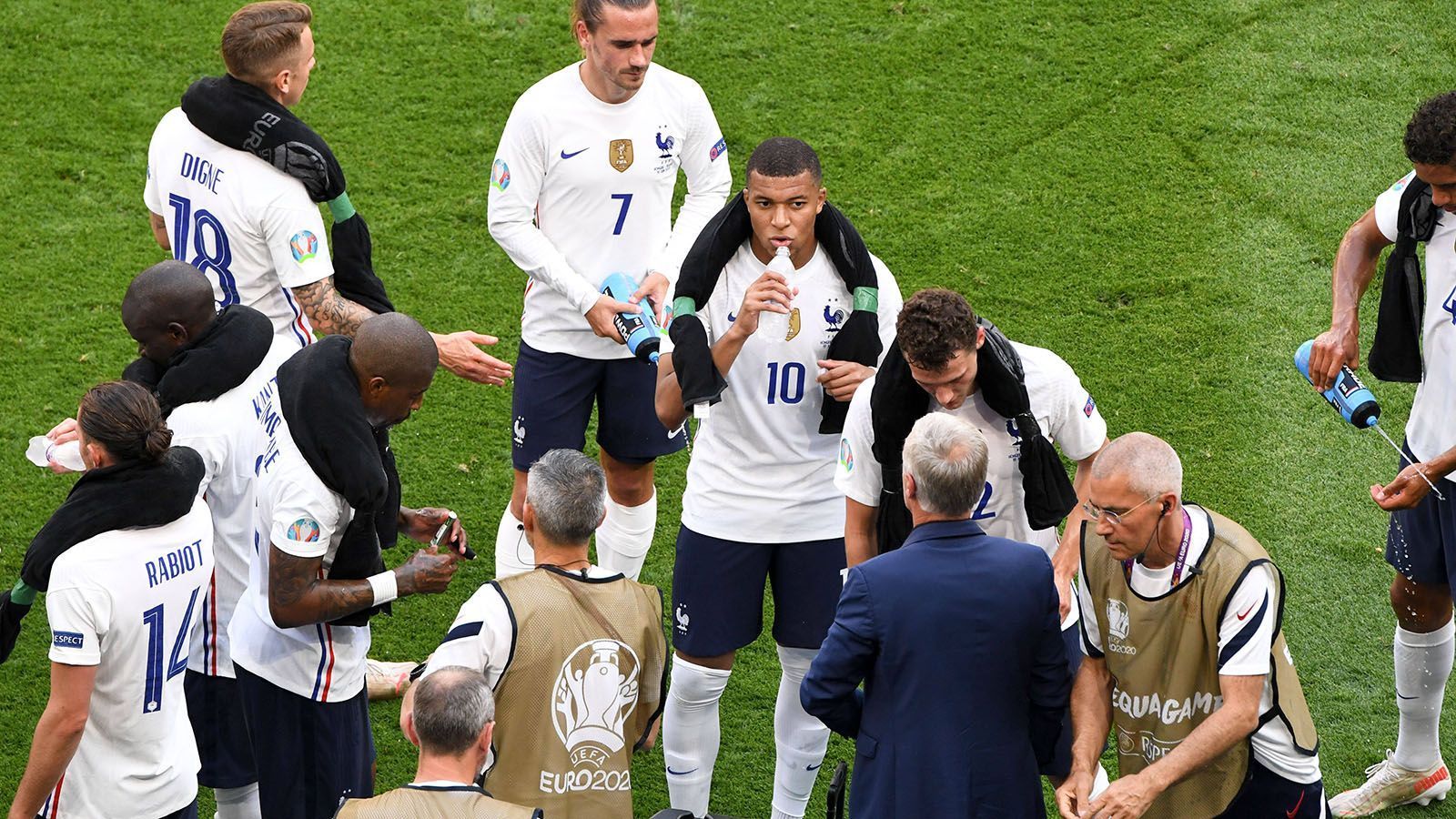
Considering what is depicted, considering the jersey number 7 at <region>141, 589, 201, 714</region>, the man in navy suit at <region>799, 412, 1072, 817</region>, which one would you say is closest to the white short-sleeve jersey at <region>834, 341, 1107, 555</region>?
the man in navy suit at <region>799, 412, 1072, 817</region>

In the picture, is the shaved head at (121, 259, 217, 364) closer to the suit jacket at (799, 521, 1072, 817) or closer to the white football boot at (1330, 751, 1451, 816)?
the suit jacket at (799, 521, 1072, 817)

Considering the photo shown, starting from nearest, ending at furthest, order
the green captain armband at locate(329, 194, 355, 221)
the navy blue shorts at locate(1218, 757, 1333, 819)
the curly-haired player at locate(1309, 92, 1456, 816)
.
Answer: the navy blue shorts at locate(1218, 757, 1333, 819) → the curly-haired player at locate(1309, 92, 1456, 816) → the green captain armband at locate(329, 194, 355, 221)

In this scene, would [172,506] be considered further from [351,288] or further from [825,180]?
[825,180]

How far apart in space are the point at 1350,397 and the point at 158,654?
3.11m

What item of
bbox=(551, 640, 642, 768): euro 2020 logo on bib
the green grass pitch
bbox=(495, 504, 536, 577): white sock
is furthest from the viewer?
the green grass pitch

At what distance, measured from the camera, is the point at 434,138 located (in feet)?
24.6

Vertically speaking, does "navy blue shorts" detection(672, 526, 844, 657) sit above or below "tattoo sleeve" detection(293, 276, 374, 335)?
below

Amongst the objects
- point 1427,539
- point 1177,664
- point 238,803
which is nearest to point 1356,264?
point 1427,539

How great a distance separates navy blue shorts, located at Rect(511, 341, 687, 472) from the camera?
16.5 feet

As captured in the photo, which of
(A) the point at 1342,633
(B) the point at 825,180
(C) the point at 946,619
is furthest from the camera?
Answer: (B) the point at 825,180

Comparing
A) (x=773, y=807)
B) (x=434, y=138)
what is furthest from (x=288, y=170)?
(x=434, y=138)

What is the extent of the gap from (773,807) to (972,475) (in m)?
1.73

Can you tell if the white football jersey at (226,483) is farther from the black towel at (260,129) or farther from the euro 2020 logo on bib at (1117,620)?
the euro 2020 logo on bib at (1117,620)

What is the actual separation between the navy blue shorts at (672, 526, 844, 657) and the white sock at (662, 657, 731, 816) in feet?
0.24
